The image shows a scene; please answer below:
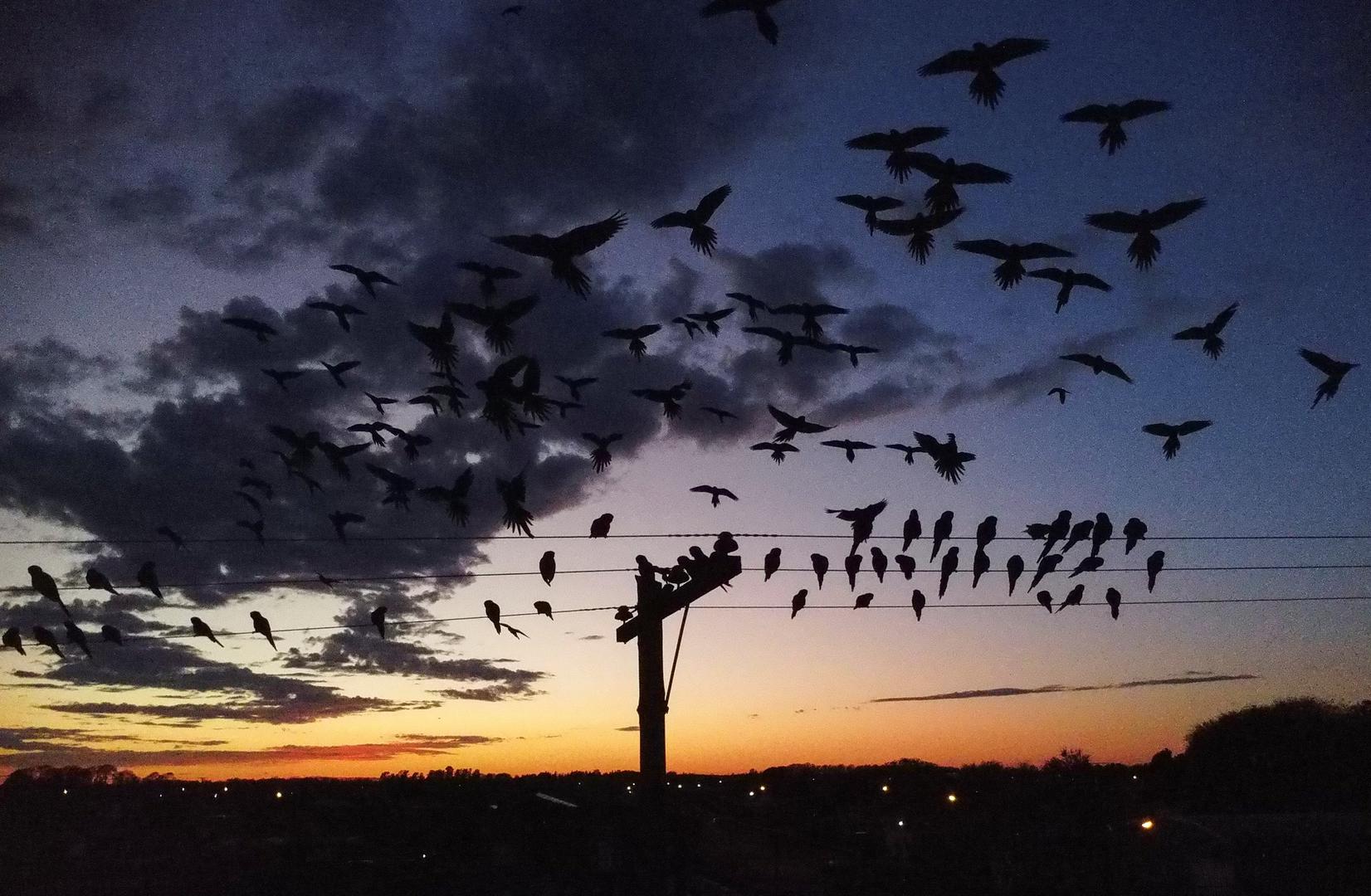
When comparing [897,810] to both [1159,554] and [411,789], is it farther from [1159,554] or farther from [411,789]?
[1159,554]

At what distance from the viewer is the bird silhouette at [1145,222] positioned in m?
12.7

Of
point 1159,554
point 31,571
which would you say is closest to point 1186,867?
point 1159,554

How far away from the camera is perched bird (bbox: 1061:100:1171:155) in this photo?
476 inches

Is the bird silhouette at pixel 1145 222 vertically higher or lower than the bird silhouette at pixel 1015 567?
higher

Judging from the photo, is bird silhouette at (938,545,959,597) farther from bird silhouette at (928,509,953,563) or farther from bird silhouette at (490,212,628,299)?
bird silhouette at (490,212,628,299)

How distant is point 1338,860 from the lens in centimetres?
3109

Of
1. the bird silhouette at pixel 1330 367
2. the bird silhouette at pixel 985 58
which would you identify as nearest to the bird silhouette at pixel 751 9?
the bird silhouette at pixel 985 58

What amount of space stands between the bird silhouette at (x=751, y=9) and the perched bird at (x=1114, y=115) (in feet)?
13.6

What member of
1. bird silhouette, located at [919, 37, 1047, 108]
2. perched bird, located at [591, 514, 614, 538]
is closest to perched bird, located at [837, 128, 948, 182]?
bird silhouette, located at [919, 37, 1047, 108]

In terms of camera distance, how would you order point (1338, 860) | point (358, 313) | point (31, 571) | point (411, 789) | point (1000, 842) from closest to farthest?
1. point (358, 313)
2. point (31, 571)
3. point (1338, 860)
4. point (1000, 842)
5. point (411, 789)

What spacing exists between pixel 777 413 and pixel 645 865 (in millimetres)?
7478

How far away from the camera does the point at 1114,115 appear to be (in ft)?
40.7

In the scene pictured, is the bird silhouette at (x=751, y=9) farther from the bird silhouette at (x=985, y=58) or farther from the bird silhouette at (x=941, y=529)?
the bird silhouette at (x=941, y=529)

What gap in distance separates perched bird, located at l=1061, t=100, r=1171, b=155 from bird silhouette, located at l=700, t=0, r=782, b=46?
4.16m
